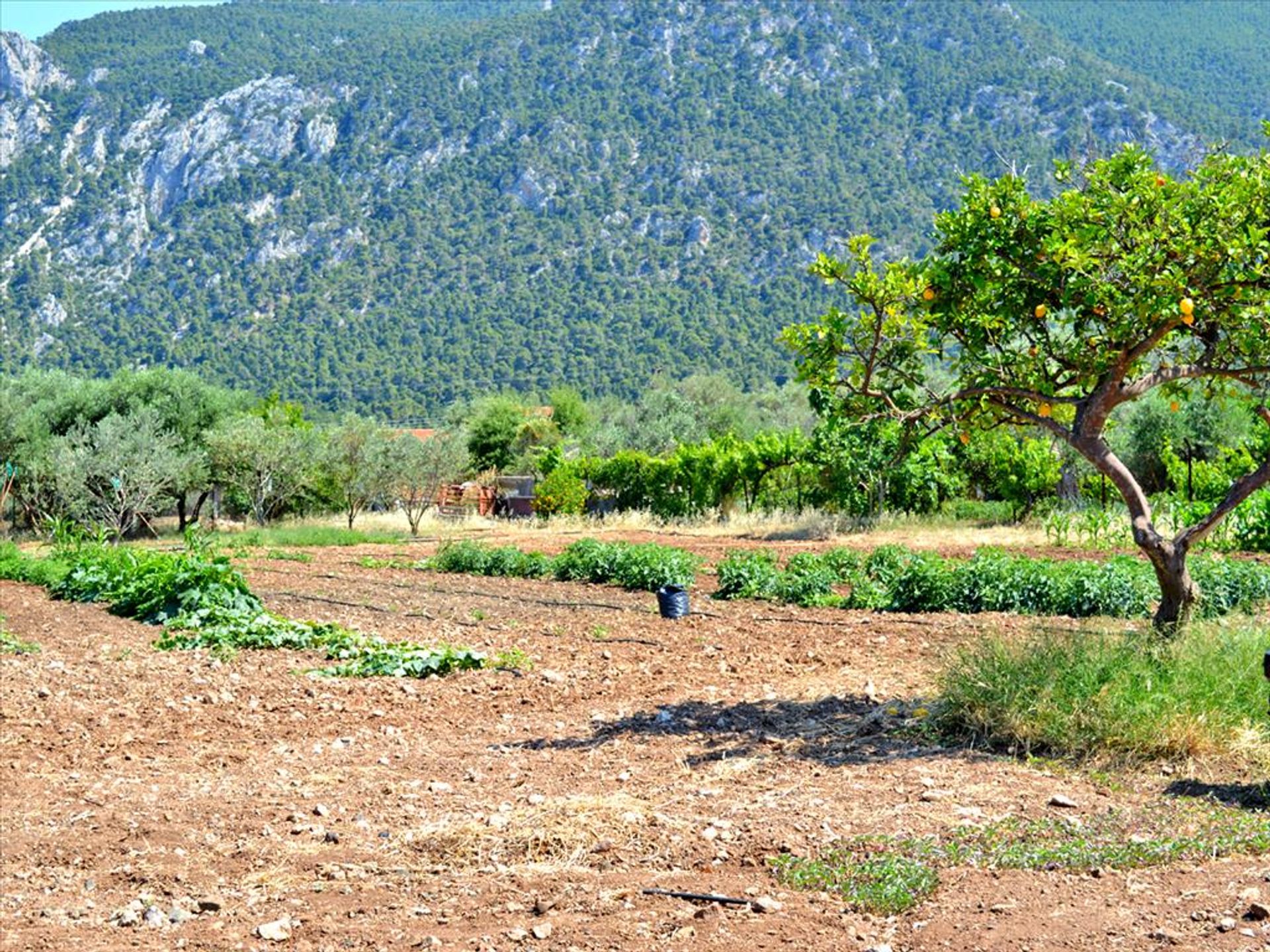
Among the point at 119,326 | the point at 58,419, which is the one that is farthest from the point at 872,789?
the point at 119,326

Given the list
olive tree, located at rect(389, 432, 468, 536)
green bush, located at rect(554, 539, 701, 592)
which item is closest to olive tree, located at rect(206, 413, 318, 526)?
olive tree, located at rect(389, 432, 468, 536)

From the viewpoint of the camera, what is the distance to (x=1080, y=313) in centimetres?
712

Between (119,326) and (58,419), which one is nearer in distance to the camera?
(58,419)

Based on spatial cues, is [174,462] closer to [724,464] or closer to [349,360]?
[724,464]

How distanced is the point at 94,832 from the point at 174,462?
27.5 meters

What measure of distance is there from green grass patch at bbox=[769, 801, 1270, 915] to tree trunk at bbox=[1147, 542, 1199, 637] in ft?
6.62

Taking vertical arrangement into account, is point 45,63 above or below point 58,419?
above

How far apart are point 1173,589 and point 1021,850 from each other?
2.92 meters

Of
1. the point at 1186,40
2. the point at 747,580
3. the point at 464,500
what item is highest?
the point at 1186,40

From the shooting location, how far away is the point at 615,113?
100375 millimetres

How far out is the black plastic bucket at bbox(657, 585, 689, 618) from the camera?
1251 cm

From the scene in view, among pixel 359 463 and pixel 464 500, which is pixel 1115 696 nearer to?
pixel 359 463

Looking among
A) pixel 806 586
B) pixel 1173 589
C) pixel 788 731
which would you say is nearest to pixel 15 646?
pixel 788 731

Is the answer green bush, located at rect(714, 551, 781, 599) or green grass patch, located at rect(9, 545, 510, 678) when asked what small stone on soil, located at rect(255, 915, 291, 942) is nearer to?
green grass patch, located at rect(9, 545, 510, 678)
